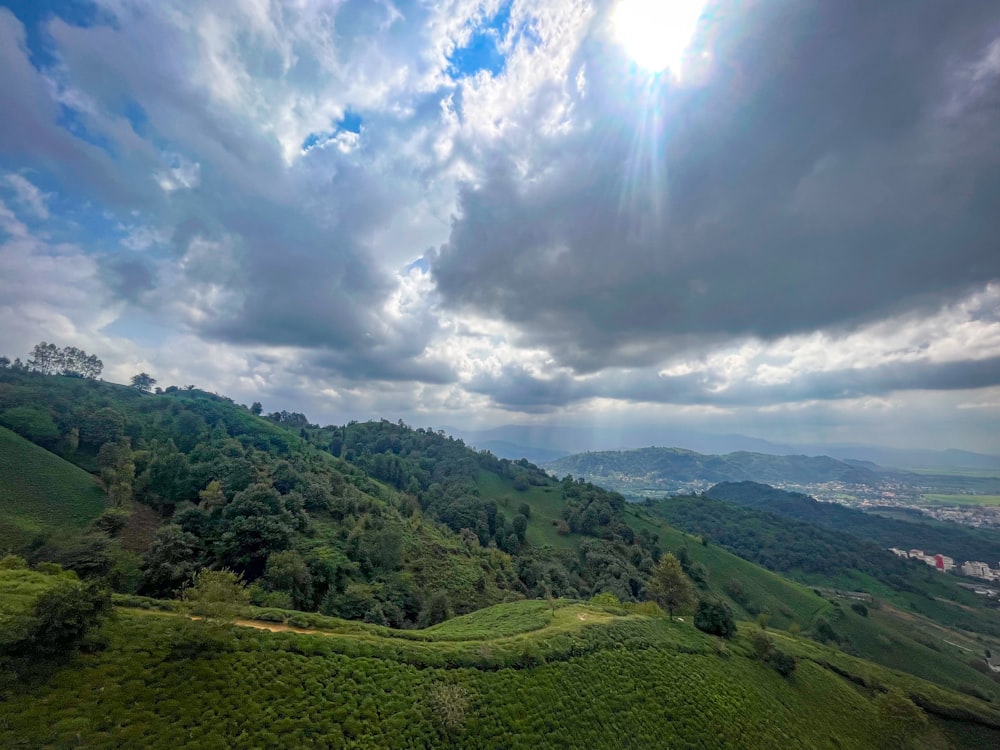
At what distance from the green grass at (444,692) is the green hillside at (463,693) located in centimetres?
12

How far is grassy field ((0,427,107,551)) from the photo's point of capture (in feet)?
215

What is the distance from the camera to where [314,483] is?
104 meters

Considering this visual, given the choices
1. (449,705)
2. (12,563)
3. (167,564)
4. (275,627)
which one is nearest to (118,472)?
(167,564)

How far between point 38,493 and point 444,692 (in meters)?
94.0

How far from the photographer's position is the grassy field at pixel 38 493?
65438mm

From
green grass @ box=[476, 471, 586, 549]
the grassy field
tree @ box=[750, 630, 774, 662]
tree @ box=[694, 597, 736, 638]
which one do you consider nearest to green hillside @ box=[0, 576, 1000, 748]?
tree @ box=[750, 630, 774, 662]

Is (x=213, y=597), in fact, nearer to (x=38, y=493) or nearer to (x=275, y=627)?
(x=275, y=627)

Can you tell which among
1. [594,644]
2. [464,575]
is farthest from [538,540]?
[594,644]

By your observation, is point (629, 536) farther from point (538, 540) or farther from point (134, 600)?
point (134, 600)

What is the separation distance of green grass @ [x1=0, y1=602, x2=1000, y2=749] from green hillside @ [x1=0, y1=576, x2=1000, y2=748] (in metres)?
0.12

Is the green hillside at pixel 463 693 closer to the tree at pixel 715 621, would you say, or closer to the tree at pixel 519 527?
the tree at pixel 715 621

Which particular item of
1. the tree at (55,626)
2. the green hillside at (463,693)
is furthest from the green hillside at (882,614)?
the tree at (55,626)

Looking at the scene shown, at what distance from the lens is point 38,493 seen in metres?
74.4

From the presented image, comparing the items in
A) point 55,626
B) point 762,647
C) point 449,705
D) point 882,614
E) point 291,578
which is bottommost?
point 882,614
